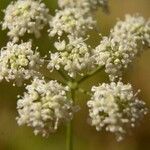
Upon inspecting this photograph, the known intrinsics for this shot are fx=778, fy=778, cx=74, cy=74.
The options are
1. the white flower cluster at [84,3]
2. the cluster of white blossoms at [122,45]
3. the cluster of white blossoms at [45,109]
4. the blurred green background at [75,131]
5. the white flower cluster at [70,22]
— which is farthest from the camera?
the blurred green background at [75,131]

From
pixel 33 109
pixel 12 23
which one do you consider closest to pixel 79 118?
pixel 12 23

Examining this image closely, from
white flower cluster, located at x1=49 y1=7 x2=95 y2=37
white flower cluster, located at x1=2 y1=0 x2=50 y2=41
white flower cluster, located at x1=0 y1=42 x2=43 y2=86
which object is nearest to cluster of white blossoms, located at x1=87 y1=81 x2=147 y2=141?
white flower cluster, located at x1=0 y1=42 x2=43 y2=86

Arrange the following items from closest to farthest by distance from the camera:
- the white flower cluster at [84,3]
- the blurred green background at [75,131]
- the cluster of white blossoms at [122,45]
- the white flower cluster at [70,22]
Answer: the cluster of white blossoms at [122,45] < the white flower cluster at [70,22] < the white flower cluster at [84,3] < the blurred green background at [75,131]

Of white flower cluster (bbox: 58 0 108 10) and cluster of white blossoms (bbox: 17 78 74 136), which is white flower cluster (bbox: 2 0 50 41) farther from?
cluster of white blossoms (bbox: 17 78 74 136)

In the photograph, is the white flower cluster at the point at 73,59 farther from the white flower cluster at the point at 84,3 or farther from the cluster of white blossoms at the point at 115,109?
the white flower cluster at the point at 84,3

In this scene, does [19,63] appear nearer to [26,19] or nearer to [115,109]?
[26,19]

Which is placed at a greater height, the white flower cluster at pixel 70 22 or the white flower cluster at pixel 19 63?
the white flower cluster at pixel 70 22

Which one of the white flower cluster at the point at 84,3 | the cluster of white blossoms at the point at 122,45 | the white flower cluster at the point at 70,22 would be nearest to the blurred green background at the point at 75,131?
the white flower cluster at the point at 84,3
